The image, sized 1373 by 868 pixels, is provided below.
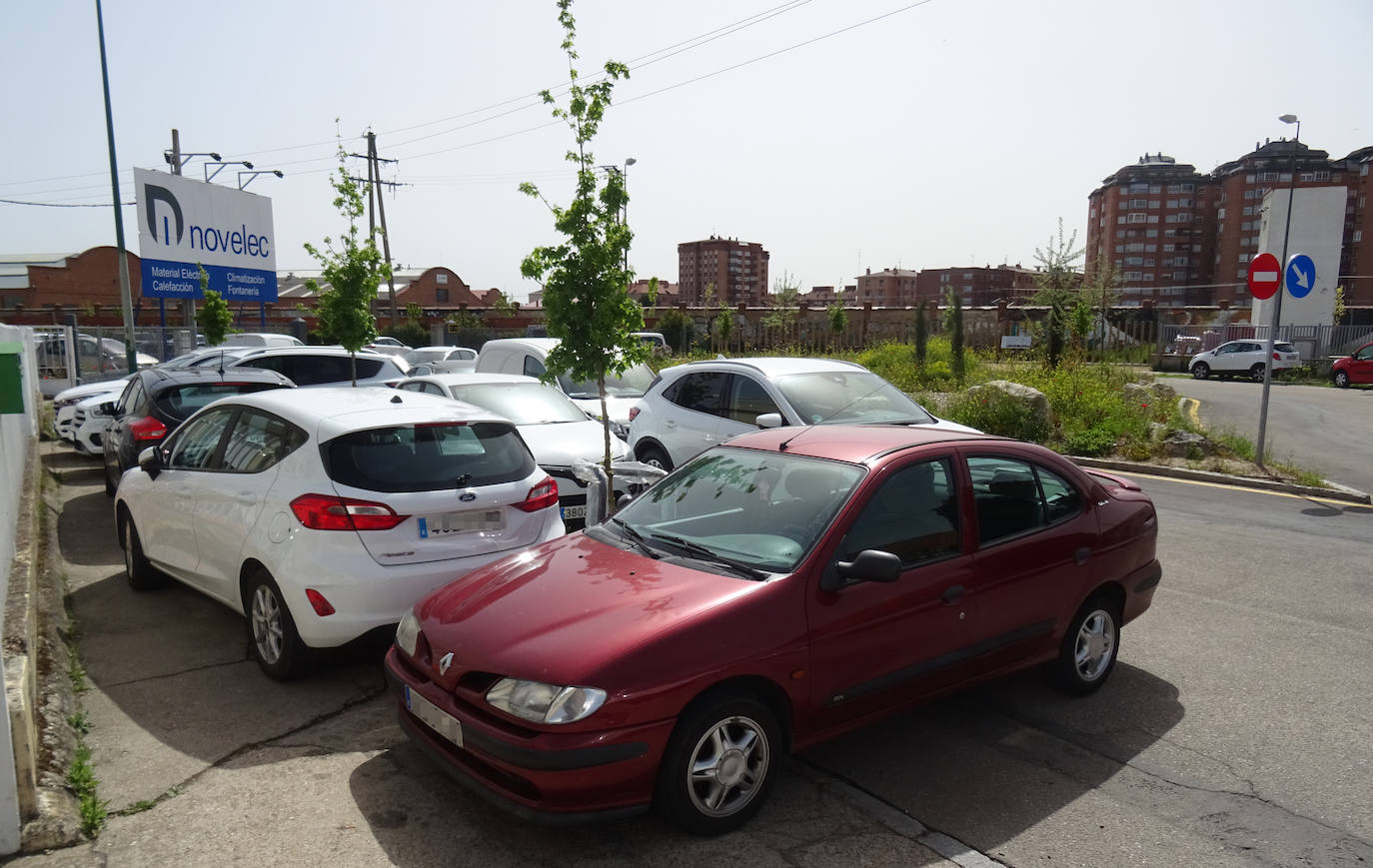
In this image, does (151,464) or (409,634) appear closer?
(409,634)

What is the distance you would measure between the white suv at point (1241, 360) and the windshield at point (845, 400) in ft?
98.7

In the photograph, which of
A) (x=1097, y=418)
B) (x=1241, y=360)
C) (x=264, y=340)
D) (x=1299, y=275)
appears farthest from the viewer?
(x=1241, y=360)

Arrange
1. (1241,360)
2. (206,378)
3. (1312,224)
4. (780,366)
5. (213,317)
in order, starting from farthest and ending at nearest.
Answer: (1312,224)
(1241,360)
(213,317)
(206,378)
(780,366)

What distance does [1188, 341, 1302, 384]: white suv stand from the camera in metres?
32.8

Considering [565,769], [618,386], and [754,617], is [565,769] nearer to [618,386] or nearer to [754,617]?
[754,617]

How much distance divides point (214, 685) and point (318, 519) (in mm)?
1203

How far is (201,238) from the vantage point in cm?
2659

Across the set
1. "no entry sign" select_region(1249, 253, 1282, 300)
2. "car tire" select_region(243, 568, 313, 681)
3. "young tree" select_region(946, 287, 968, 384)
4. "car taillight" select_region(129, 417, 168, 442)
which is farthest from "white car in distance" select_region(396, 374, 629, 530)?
"young tree" select_region(946, 287, 968, 384)

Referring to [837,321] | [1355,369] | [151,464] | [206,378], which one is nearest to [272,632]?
[151,464]

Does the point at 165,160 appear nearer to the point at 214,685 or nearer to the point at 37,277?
the point at 214,685

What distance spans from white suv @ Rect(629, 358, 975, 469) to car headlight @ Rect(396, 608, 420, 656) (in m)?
4.67

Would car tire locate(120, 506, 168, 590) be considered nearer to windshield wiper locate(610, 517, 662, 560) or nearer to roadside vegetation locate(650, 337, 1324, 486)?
windshield wiper locate(610, 517, 662, 560)

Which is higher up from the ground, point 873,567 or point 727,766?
point 873,567

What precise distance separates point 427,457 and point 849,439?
2.43 m
